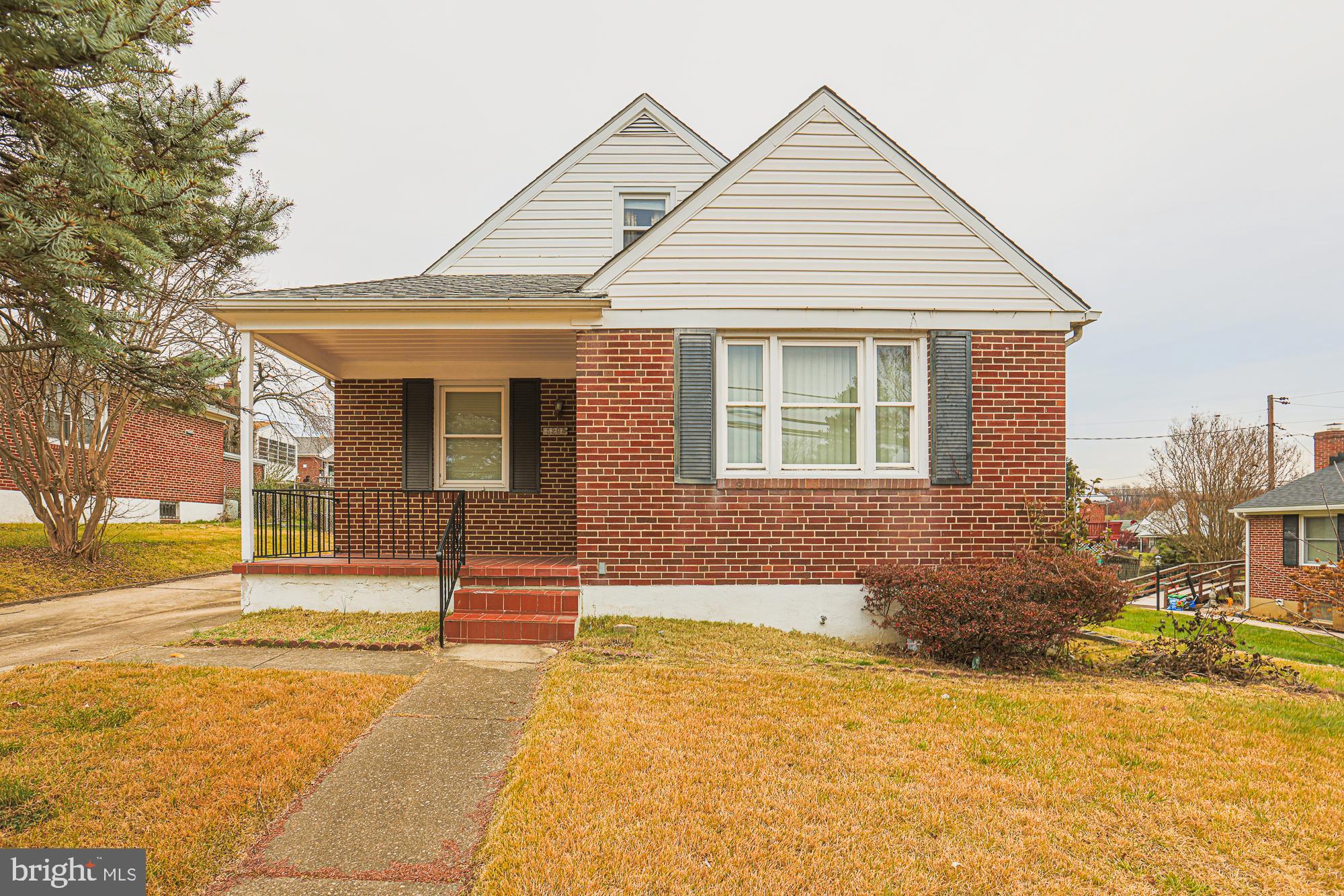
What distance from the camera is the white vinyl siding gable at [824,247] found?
6977mm

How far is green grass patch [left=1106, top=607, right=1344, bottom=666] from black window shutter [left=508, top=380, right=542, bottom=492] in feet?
27.2

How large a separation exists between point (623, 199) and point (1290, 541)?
74.3 ft

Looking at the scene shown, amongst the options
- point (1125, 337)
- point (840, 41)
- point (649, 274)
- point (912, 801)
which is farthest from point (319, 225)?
point (1125, 337)

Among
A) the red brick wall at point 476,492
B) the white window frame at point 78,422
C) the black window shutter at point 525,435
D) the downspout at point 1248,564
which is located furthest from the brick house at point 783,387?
the downspout at point 1248,564

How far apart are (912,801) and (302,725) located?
3534mm

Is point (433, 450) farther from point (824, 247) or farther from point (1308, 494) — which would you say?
point (1308, 494)

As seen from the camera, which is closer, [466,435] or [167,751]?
[167,751]

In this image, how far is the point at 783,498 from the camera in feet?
22.7

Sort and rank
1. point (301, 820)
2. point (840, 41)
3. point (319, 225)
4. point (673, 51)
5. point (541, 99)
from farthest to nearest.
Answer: point (319, 225) → point (541, 99) → point (673, 51) → point (840, 41) → point (301, 820)

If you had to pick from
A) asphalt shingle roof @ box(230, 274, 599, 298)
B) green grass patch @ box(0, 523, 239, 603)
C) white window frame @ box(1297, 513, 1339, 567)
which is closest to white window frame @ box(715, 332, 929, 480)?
asphalt shingle roof @ box(230, 274, 599, 298)

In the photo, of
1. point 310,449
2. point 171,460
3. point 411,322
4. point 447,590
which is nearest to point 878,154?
point 411,322

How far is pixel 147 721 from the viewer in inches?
154

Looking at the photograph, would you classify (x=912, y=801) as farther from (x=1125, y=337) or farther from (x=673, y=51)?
(x=1125, y=337)

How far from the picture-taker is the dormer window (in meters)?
10.4
